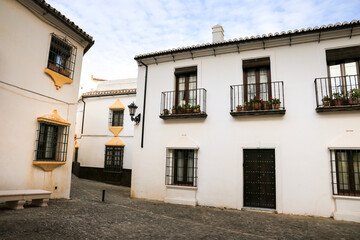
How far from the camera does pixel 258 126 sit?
7.92m

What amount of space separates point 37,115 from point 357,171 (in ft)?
30.8

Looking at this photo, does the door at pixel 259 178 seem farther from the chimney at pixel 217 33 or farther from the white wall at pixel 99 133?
the white wall at pixel 99 133

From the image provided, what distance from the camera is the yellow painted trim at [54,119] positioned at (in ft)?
24.1

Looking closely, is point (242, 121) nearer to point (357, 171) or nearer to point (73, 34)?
point (357, 171)

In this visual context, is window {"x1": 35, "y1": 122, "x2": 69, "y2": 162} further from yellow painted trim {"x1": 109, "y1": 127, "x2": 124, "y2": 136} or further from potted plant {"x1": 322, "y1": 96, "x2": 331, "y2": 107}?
potted plant {"x1": 322, "y1": 96, "x2": 331, "y2": 107}

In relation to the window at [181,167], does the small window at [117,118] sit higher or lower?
higher

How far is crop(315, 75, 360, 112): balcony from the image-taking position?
6938 mm

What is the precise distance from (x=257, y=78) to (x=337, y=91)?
2.41m

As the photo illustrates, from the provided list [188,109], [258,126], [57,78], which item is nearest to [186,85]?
[188,109]

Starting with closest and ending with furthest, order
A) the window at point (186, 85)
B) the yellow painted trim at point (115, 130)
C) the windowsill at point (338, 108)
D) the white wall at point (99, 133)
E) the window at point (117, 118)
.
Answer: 1. the windowsill at point (338, 108)
2. the window at point (186, 85)
3. the white wall at point (99, 133)
4. the yellow painted trim at point (115, 130)
5. the window at point (117, 118)

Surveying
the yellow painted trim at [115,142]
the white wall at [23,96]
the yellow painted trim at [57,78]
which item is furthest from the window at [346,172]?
the yellow painted trim at [115,142]

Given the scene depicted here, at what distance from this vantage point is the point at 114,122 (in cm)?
1462

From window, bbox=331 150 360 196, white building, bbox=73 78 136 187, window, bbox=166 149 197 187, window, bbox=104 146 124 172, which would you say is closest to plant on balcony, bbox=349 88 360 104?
window, bbox=331 150 360 196

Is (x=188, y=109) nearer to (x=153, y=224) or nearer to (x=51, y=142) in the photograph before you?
(x=153, y=224)
